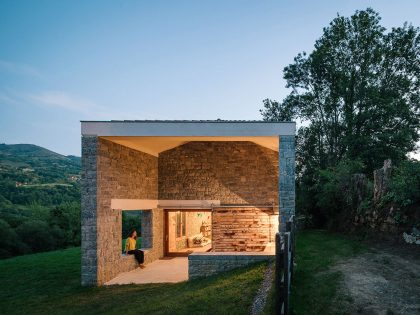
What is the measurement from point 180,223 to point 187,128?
722 cm

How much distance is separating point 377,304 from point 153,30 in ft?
52.4

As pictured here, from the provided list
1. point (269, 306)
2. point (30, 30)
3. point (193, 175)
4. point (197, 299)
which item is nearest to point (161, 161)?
point (193, 175)

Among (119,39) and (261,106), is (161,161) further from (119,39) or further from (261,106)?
(261,106)

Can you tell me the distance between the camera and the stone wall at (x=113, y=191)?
391 inches

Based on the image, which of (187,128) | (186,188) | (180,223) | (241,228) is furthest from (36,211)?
(187,128)

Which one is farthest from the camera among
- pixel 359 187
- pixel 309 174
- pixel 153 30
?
pixel 309 174

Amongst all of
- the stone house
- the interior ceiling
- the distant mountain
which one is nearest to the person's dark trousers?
the stone house

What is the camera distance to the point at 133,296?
27.9ft

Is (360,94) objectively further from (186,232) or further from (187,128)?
(187,128)

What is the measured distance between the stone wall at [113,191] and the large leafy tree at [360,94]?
1015 cm

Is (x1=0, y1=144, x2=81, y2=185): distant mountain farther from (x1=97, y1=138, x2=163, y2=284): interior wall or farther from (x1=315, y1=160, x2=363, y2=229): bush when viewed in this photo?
(x1=315, y1=160, x2=363, y2=229): bush

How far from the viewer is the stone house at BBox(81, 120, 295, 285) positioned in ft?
32.4

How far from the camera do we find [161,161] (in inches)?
563

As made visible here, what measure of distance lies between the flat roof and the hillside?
1745 centimetres
